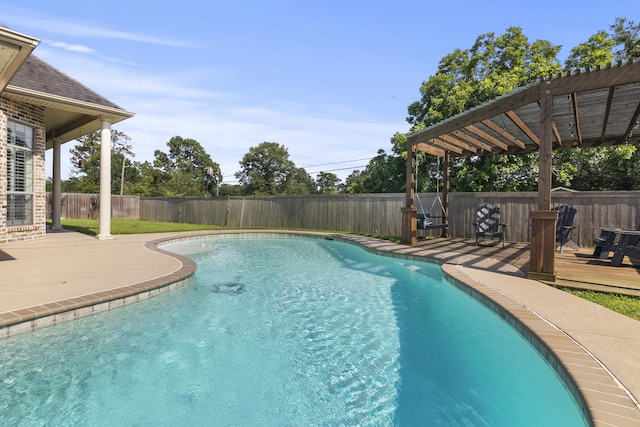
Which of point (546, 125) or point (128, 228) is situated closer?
point (546, 125)

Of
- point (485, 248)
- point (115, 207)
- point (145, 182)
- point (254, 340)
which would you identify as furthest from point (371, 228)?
point (145, 182)

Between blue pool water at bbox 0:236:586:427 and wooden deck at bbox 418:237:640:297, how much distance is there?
1572mm

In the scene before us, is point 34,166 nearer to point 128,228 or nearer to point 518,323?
point 128,228

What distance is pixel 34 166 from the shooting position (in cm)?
817

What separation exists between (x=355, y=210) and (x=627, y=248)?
325 inches

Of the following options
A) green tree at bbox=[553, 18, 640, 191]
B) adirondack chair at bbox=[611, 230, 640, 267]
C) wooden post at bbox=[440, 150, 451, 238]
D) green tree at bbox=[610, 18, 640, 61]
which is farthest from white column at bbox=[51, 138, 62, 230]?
green tree at bbox=[610, 18, 640, 61]

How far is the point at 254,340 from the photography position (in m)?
3.17

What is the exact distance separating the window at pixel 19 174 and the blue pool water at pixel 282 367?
6.30 m

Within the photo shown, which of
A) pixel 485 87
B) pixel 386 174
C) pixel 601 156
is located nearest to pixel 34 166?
pixel 386 174

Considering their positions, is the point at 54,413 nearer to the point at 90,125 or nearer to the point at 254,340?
the point at 254,340

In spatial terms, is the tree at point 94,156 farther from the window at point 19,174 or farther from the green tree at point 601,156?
the green tree at point 601,156

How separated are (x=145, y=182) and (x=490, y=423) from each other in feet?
117

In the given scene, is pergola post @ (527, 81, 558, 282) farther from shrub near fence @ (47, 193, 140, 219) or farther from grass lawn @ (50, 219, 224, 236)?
shrub near fence @ (47, 193, 140, 219)

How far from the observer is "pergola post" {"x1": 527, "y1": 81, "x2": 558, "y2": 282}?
437cm
